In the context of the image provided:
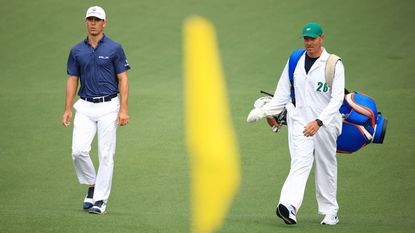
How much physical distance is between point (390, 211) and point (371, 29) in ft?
24.4

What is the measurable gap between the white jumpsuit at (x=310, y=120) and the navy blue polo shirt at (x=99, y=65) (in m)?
1.68

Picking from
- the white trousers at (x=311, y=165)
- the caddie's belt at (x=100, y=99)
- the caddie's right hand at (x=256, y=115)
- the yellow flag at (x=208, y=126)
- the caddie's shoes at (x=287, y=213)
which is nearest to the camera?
the yellow flag at (x=208, y=126)

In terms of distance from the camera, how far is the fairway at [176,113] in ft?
27.6

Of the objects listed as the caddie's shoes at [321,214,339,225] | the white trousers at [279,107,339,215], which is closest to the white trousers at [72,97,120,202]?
the white trousers at [279,107,339,215]

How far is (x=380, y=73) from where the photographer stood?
14180 millimetres

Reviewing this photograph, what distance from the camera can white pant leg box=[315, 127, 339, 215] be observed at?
24.9ft

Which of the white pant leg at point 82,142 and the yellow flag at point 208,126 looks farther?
the white pant leg at point 82,142

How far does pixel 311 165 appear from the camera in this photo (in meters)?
7.58

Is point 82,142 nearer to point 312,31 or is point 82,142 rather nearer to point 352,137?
point 312,31

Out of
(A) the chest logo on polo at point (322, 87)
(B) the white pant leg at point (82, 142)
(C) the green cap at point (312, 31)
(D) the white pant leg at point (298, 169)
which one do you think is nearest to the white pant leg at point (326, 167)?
(D) the white pant leg at point (298, 169)

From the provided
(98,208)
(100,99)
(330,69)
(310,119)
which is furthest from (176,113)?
(330,69)

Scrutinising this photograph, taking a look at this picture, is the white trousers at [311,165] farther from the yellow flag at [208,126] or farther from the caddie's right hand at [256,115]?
the yellow flag at [208,126]

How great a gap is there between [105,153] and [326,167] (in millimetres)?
2251

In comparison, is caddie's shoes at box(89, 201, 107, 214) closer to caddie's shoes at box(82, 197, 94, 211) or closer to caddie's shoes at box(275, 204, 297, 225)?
caddie's shoes at box(82, 197, 94, 211)
